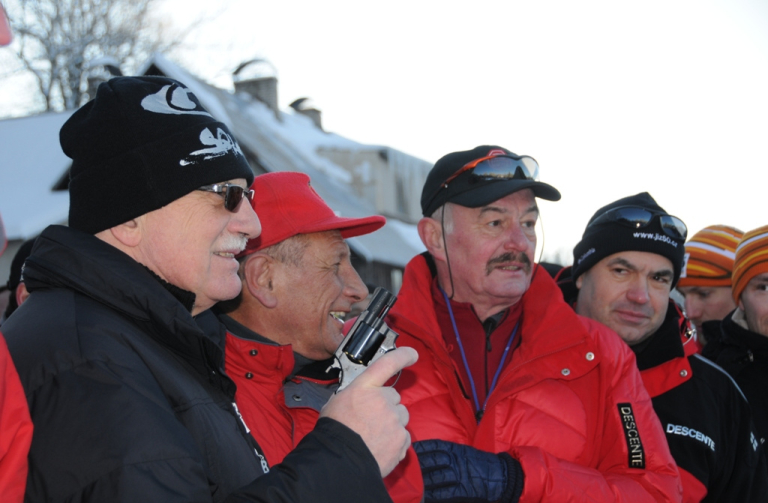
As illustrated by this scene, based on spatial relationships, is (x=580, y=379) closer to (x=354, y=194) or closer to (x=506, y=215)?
(x=506, y=215)

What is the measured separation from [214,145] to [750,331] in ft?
11.2

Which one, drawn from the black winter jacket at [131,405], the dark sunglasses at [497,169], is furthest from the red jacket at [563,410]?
the black winter jacket at [131,405]

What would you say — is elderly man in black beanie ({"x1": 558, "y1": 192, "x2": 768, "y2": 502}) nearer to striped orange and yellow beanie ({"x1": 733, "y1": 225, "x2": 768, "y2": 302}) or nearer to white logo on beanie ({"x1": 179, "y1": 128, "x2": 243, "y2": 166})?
striped orange and yellow beanie ({"x1": 733, "y1": 225, "x2": 768, "y2": 302})

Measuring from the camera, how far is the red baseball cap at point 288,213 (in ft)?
10.6

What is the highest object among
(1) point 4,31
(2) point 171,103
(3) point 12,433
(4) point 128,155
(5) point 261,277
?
(1) point 4,31

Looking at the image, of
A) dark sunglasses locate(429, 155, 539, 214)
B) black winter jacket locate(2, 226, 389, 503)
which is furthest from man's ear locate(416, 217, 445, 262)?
black winter jacket locate(2, 226, 389, 503)

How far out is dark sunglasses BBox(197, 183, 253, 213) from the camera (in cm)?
226

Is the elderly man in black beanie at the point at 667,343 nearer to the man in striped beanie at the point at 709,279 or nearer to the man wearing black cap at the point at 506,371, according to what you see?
the man wearing black cap at the point at 506,371

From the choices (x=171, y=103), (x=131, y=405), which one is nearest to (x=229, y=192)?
(x=171, y=103)

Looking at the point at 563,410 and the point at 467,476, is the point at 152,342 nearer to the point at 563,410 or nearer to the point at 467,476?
the point at 467,476

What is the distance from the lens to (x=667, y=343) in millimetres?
3826

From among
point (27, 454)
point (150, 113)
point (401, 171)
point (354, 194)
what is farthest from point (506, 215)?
point (401, 171)

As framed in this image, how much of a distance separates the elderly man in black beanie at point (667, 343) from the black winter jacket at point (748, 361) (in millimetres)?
505

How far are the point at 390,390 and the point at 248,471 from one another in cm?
44
